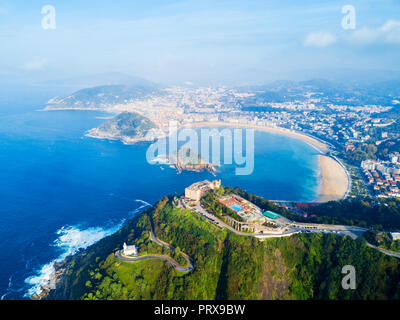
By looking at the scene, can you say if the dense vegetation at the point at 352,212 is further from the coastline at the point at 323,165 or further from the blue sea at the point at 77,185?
the blue sea at the point at 77,185

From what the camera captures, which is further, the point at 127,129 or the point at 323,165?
the point at 127,129

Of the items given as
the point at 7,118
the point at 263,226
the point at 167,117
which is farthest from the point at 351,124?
the point at 7,118

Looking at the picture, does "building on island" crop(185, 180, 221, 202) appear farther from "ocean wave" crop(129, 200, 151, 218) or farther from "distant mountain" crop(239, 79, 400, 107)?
"distant mountain" crop(239, 79, 400, 107)

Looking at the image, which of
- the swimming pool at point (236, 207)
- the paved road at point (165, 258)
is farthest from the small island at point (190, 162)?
the paved road at point (165, 258)

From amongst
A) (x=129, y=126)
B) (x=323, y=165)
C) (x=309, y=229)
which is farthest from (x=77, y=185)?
(x=323, y=165)

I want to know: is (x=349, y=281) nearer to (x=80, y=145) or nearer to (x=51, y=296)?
(x=51, y=296)

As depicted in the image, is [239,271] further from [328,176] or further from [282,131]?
[282,131]
